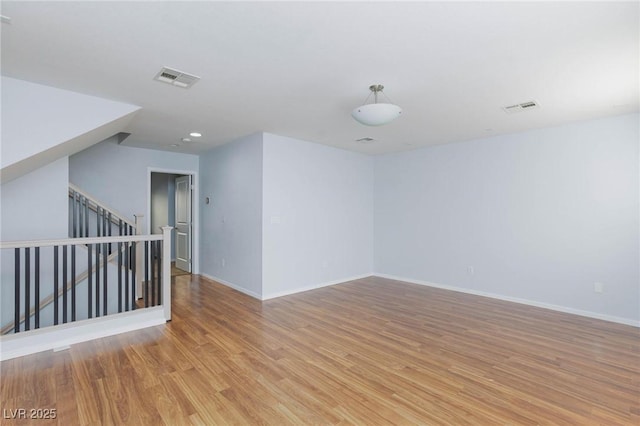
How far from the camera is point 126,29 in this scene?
2016mm

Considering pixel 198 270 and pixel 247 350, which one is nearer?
pixel 247 350

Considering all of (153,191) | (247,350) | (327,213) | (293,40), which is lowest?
(247,350)

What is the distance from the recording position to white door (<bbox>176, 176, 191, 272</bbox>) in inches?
257

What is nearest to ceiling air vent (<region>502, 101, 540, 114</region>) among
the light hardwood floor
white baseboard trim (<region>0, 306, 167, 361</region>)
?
the light hardwood floor

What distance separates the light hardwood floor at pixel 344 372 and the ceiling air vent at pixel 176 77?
96.9 inches

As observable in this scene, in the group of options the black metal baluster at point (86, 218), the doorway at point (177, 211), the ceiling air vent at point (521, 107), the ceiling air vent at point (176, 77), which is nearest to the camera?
the ceiling air vent at point (176, 77)

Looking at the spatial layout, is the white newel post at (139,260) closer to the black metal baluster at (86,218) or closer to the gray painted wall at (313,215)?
the black metal baluster at (86,218)

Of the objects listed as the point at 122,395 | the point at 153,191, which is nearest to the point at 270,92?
the point at 122,395

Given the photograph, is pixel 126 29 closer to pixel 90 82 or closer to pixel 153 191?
pixel 90 82

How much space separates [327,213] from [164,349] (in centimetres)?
339

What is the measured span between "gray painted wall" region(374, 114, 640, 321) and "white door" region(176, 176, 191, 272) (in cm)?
415

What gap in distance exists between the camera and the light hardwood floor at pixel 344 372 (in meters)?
2.05

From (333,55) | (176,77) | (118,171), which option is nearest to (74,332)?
(176,77)

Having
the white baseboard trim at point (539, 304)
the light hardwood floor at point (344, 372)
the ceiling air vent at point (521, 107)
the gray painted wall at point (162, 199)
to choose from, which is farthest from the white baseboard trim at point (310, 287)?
the gray painted wall at point (162, 199)
